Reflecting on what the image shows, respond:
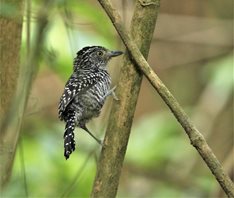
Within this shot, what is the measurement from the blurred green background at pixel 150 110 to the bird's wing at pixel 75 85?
0.14m

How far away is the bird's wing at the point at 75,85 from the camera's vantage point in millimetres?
4281

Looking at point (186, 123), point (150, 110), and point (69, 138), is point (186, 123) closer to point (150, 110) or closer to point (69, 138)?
point (69, 138)

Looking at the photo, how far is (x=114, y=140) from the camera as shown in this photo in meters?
3.34

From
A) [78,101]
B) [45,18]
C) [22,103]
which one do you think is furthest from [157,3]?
[78,101]

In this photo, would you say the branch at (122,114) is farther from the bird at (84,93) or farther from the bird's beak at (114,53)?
the bird's beak at (114,53)

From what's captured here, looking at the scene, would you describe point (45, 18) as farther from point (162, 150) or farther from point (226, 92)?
point (226, 92)

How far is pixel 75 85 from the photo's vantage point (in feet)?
14.6

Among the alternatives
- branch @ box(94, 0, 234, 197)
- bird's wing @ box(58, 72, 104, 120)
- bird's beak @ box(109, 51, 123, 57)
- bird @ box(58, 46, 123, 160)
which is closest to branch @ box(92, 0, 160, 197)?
branch @ box(94, 0, 234, 197)

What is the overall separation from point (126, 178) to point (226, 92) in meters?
1.37

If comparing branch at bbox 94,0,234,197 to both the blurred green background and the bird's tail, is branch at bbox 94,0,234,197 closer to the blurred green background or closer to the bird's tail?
the blurred green background

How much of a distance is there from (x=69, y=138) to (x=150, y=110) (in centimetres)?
548

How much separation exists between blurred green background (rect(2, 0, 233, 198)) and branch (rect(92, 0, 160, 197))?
364 millimetres

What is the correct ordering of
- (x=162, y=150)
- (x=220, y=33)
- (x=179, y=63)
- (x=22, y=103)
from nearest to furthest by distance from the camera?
(x=22, y=103) < (x=162, y=150) < (x=220, y=33) < (x=179, y=63)

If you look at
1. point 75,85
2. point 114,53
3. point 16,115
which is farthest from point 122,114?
point 114,53
